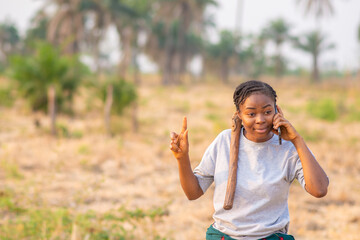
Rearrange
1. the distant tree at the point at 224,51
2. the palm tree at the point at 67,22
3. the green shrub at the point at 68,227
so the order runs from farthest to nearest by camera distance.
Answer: the distant tree at the point at 224,51 < the palm tree at the point at 67,22 < the green shrub at the point at 68,227

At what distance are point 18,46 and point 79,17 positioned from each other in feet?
79.1

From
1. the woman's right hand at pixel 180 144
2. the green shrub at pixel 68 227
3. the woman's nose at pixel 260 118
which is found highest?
the woman's nose at pixel 260 118

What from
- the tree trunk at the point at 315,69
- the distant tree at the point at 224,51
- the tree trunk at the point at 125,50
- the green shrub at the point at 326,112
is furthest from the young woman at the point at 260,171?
the distant tree at the point at 224,51

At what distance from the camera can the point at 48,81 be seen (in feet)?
30.8

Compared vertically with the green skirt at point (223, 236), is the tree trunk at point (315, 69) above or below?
above

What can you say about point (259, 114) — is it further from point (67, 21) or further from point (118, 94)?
point (67, 21)

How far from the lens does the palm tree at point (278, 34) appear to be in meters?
40.9

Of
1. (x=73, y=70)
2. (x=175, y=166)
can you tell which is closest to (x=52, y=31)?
(x=73, y=70)

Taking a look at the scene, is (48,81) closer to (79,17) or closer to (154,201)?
(154,201)

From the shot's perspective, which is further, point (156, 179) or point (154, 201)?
point (156, 179)

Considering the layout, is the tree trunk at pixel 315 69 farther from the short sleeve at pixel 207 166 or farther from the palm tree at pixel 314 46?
the short sleeve at pixel 207 166

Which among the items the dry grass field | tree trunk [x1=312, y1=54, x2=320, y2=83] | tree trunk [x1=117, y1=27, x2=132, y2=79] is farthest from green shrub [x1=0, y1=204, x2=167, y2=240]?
tree trunk [x1=312, y1=54, x2=320, y2=83]

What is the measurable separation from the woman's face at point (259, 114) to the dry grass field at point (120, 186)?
1800 millimetres

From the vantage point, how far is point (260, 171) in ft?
5.72
